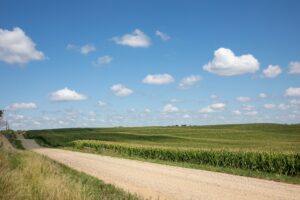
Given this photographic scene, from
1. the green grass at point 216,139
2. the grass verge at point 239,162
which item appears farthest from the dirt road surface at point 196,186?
the green grass at point 216,139

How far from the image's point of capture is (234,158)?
3005 cm

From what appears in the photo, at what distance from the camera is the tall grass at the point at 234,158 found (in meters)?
25.1

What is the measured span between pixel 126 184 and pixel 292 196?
7.79 m

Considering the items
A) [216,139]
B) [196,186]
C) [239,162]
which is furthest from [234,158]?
[216,139]

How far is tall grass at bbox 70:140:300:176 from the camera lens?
25.1 m

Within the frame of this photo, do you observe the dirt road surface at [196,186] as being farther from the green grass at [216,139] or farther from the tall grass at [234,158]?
the green grass at [216,139]

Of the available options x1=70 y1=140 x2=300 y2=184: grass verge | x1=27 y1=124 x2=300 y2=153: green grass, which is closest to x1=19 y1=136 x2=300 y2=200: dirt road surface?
x1=70 y1=140 x2=300 y2=184: grass verge

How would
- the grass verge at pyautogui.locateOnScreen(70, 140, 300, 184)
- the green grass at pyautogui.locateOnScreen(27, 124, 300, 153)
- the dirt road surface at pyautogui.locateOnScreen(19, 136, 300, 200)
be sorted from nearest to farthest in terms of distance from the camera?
the dirt road surface at pyautogui.locateOnScreen(19, 136, 300, 200) → the grass verge at pyautogui.locateOnScreen(70, 140, 300, 184) → the green grass at pyautogui.locateOnScreen(27, 124, 300, 153)

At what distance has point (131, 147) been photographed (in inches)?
1802

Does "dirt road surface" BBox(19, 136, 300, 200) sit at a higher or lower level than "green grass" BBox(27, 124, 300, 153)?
lower

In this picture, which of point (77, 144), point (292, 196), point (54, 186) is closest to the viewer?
point (54, 186)

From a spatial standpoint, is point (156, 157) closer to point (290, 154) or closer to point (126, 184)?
point (290, 154)

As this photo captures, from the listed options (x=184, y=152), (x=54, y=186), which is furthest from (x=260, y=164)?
(x=54, y=186)

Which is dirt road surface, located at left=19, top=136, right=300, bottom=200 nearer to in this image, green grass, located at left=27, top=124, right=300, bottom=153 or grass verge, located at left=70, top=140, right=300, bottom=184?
grass verge, located at left=70, top=140, right=300, bottom=184
